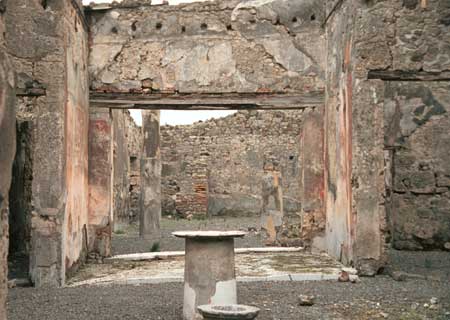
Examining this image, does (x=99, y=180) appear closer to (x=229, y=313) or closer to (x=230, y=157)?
(x=229, y=313)

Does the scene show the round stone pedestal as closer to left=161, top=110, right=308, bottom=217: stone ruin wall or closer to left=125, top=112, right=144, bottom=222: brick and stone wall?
left=125, top=112, right=144, bottom=222: brick and stone wall

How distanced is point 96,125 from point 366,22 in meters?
3.87

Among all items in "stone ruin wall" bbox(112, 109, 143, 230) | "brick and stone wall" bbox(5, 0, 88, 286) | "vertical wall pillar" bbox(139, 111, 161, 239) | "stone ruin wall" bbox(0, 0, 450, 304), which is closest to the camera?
"brick and stone wall" bbox(5, 0, 88, 286)

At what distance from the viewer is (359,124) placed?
691cm

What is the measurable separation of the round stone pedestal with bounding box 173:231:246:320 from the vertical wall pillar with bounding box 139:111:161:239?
8274 millimetres

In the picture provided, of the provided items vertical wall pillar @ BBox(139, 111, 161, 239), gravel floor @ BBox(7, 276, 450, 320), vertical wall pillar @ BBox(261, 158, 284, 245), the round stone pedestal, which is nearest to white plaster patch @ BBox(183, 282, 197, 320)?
the round stone pedestal

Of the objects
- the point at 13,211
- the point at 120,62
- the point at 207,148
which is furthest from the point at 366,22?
the point at 207,148

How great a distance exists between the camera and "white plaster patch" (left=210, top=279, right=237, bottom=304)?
4906 millimetres

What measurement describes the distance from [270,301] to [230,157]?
15206 millimetres

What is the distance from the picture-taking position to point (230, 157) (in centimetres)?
2066

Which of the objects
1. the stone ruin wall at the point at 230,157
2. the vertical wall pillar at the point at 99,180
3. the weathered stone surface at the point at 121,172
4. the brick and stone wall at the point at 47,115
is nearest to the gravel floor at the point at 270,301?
the brick and stone wall at the point at 47,115

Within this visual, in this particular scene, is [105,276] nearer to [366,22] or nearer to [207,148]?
[366,22]

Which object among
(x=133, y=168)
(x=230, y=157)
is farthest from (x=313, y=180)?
(x=230, y=157)

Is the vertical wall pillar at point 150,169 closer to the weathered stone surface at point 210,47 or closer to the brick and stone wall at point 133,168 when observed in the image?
the brick and stone wall at point 133,168
